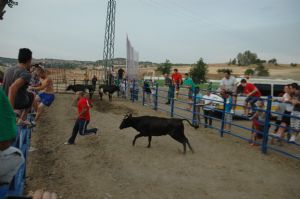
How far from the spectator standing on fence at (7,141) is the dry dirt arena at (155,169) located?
2647 mm

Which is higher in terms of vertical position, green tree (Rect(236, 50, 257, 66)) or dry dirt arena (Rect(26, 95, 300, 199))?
green tree (Rect(236, 50, 257, 66))

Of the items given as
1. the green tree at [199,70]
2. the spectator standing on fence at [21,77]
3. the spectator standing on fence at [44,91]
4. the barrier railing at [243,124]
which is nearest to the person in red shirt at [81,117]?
the spectator standing on fence at [44,91]

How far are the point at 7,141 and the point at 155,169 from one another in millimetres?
4441

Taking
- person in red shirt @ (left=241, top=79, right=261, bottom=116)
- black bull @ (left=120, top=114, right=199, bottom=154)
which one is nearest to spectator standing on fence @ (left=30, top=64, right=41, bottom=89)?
black bull @ (left=120, top=114, right=199, bottom=154)

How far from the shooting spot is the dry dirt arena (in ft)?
17.9

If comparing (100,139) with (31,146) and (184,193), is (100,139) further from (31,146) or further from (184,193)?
(184,193)

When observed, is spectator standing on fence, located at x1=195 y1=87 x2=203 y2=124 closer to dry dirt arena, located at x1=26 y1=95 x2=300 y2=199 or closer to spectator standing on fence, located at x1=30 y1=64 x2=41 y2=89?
dry dirt arena, located at x1=26 y1=95 x2=300 y2=199

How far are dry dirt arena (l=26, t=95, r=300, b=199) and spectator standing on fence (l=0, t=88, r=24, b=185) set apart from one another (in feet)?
8.68

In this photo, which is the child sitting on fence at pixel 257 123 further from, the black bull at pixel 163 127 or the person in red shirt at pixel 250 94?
the black bull at pixel 163 127

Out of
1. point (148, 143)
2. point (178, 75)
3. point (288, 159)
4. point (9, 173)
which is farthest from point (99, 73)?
point (9, 173)

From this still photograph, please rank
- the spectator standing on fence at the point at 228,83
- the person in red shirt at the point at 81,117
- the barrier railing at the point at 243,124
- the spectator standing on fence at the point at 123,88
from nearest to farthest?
1. the barrier railing at the point at 243,124
2. the person in red shirt at the point at 81,117
3. the spectator standing on fence at the point at 228,83
4. the spectator standing on fence at the point at 123,88

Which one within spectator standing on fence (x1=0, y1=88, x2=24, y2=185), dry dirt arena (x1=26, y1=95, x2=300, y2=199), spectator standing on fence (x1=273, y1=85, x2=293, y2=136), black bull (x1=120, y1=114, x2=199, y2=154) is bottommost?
dry dirt arena (x1=26, y1=95, x2=300, y2=199)

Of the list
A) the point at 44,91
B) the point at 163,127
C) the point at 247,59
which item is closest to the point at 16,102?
the point at 44,91

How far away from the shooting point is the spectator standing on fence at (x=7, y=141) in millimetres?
2320
